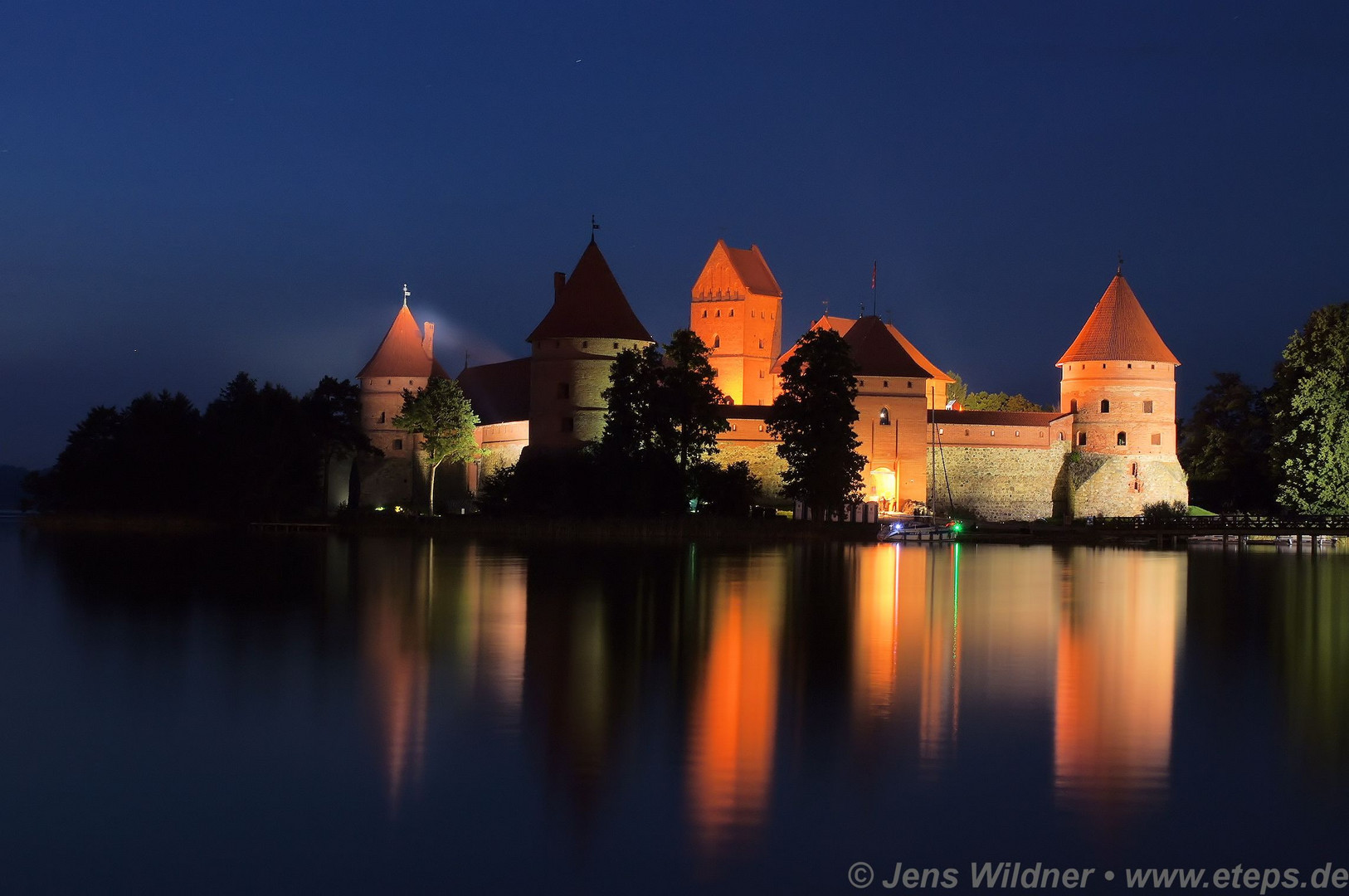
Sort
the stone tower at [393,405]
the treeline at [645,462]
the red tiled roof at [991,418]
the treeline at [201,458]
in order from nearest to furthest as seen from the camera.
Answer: the treeline at [645,462], the treeline at [201,458], the red tiled roof at [991,418], the stone tower at [393,405]

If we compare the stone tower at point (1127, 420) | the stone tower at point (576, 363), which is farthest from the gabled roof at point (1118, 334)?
the stone tower at point (576, 363)

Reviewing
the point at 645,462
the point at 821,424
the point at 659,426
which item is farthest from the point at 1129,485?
the point at 645,462

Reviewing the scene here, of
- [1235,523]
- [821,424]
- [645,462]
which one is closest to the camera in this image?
[645,462]

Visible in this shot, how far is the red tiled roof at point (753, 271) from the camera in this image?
47.2 meters

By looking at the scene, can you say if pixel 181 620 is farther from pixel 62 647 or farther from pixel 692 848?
pixel 692 848

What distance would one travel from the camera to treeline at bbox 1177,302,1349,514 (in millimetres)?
33125

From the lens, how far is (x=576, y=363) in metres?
37.2

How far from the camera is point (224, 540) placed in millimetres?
30844

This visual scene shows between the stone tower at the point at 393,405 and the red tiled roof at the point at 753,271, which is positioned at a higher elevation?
the red tiled roof at the point at 753,271

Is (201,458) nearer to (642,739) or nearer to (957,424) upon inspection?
(957,424)

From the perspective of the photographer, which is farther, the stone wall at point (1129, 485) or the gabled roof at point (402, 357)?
the gabled roof at point (402, 357)

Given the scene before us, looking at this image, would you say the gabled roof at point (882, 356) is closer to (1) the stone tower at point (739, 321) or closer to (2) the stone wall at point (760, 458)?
(2) the stone wall at point (760, 458)

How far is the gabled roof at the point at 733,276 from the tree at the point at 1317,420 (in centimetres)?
1680

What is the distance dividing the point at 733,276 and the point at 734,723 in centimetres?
3869
